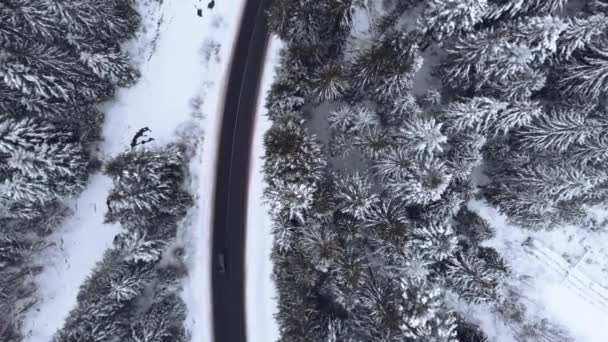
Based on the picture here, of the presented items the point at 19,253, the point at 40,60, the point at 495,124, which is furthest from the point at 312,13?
the point at 19,253

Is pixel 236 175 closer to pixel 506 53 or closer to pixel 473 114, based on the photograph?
pixel 473 114

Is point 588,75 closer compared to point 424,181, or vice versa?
point 424,181

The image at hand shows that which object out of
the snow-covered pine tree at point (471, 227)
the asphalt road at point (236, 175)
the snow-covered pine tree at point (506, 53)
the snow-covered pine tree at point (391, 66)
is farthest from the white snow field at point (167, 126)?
the snow-covered pine tree at point (471, 227)

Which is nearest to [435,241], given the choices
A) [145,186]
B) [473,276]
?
[473,276]

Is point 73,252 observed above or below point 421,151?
above

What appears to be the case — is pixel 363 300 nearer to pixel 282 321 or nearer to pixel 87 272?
pixel 282 321

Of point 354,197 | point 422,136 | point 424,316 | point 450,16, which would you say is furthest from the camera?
point 354,197
